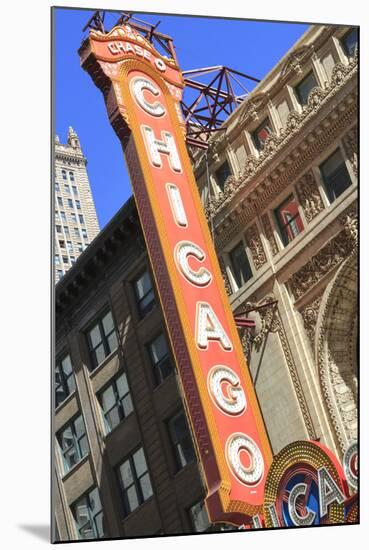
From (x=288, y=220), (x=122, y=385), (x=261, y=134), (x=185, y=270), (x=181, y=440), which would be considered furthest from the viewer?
(x=122, y=385)

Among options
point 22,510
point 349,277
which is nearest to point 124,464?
point 22,510

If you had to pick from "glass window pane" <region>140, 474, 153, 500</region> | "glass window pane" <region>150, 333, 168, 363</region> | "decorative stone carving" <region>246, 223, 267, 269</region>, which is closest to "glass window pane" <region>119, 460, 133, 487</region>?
→ "glass window pane" <region>140, 474, 153, 500</region>

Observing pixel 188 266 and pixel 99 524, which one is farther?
pixel 99 524

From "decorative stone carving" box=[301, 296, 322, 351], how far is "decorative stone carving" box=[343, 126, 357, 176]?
2.91m

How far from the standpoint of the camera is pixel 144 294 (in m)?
31.4

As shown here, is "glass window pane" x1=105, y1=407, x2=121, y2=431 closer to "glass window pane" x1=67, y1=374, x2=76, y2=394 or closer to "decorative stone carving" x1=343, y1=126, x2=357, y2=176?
"glass window pane" x1=67, y1=374, x2=76, y2=394

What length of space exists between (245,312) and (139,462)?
507cm

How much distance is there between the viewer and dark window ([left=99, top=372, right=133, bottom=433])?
30402mm

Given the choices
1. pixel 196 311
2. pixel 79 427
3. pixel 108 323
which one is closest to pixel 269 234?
pixel 196 311

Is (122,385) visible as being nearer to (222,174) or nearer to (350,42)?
(222,174)

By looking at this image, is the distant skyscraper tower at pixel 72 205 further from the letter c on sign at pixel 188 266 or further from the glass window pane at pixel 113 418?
the glass window pane at pixel 113 418

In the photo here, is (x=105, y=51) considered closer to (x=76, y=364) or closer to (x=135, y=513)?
(x=76, y=364)

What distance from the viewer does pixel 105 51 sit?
28.0m

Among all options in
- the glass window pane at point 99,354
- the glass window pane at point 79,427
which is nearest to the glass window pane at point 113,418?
the glass window pane at point 79,427
